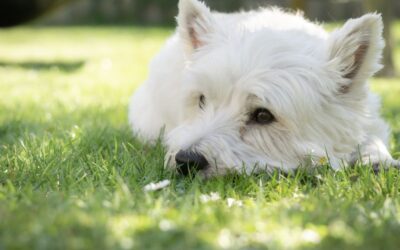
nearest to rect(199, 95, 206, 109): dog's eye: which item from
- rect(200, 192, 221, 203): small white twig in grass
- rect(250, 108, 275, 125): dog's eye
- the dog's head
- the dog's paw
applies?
the dog's head

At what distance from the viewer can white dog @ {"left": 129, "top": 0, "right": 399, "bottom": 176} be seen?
3986mm

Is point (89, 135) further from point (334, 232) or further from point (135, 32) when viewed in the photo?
point (135, 32)

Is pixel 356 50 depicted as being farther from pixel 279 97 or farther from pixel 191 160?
pixel 191 160

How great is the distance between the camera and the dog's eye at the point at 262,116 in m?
4.09

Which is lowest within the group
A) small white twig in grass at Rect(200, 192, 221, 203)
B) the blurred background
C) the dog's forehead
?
the blurred background

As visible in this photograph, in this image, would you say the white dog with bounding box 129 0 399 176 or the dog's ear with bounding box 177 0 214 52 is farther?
the dog's ear with bounding box 177 0 214 52

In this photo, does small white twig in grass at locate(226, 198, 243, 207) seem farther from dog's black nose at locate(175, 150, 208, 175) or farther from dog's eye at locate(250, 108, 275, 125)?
dog's eye at locate(250, 108, 275, 125)

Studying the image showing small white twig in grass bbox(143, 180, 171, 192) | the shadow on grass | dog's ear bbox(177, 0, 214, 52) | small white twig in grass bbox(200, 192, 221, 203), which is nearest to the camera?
small white twig in grass bbox(200, 192, 221, 203)

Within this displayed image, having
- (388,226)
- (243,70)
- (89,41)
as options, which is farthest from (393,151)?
(89,41)

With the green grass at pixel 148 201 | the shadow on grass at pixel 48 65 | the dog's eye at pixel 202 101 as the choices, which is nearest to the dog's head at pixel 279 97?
the dog's eye at pixel 202 101

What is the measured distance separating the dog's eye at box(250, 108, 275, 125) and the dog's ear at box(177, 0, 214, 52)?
0.71m

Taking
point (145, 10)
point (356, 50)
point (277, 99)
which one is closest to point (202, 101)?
point (277, 99)

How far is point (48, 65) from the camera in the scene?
12.1m

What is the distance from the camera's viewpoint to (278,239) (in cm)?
263
